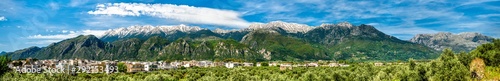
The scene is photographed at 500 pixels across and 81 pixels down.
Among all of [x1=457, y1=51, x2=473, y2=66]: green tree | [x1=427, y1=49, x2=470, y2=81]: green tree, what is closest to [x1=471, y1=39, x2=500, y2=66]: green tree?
[x1=457, y1=51, x2=473, y2=66]: green tree

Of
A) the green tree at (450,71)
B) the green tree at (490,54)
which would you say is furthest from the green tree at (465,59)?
the green tree at (450,71)

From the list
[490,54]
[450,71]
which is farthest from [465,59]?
[450,71]

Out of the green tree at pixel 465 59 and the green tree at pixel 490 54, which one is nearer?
the green tree at pixel 490 54

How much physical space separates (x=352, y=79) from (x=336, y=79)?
6.95 meters

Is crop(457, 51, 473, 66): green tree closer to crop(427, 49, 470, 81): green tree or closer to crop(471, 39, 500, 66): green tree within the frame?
crop(471, 39, 500, 66): green tree

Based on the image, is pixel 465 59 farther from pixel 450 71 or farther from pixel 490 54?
pixel 450 71

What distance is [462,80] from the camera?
39000mm

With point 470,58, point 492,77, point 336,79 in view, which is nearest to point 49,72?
point 336,79

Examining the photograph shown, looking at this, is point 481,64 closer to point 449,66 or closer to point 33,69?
point 449,66

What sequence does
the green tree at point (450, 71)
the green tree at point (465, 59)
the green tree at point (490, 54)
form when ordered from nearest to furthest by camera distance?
the green tree at point (450, 71) → the green tree at point (490, 54) → the green tree at point (465, 59)

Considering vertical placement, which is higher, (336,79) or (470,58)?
(470,58)

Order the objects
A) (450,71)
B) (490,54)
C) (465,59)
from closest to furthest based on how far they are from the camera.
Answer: (450,71), (490,54), (465,59)

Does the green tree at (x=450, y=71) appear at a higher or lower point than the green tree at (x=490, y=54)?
lower

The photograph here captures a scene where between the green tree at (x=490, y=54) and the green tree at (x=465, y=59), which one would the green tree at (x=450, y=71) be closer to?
the green tree at (x=465, y=59)
